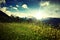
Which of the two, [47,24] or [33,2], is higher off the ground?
[33,2]

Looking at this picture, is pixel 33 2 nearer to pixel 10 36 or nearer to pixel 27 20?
pixel 27 20

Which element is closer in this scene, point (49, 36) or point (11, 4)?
point (49, 36)

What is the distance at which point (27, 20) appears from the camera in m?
2.16

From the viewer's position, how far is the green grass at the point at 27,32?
206 cm

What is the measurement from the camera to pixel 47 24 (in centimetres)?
210

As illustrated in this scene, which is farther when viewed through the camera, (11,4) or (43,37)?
(11,4)

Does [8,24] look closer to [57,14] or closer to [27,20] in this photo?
[27,20]

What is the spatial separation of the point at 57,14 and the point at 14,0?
0.58 m

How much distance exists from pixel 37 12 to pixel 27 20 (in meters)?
0.16

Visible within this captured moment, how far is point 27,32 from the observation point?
2.11 metres

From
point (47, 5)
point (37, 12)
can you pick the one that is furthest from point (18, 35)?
point (47, 5)

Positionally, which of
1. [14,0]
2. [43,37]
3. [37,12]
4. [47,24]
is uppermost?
[14,0]

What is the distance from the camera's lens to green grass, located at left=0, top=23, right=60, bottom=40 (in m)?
2.06

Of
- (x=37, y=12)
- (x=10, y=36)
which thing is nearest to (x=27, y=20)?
(x=37, y=12)
